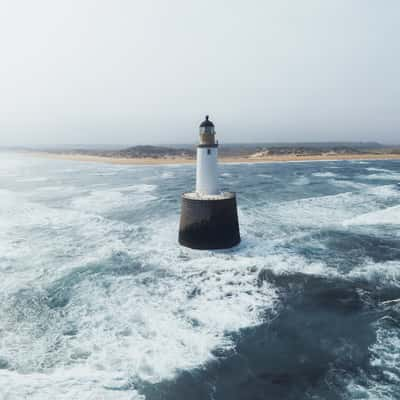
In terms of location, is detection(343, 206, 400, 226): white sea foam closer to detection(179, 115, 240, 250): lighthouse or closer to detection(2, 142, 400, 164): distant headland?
detection(179, 115, 240, 250): lighthouse

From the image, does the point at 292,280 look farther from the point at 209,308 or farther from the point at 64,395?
the point at 64,395

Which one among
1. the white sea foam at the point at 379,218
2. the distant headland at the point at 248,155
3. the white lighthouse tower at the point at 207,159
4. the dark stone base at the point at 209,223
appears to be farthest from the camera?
the distant headland at the point at 248,155

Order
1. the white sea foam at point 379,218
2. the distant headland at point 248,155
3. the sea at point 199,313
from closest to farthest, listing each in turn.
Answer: the sea at point 199,313, the white sea foam at point 379,218, the distant headland at point 248,155

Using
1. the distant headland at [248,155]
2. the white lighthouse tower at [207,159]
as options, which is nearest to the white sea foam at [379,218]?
the white lighthouse tower at [207,159]

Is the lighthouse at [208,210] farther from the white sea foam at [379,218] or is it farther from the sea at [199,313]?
the white sea foam at [379,218]

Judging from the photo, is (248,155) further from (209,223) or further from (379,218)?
(209,223)

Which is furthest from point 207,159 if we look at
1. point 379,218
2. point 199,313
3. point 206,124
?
point 379,218
